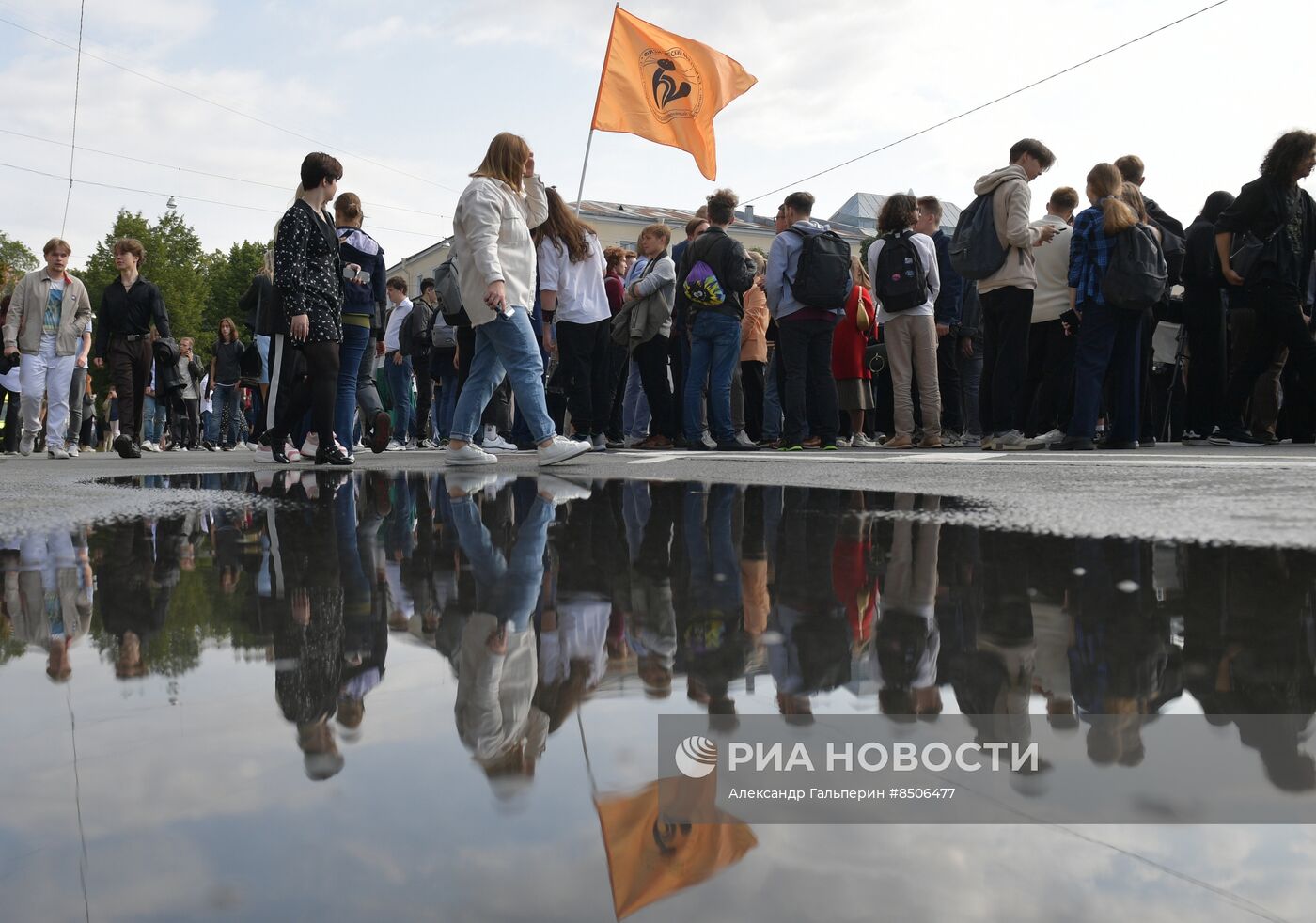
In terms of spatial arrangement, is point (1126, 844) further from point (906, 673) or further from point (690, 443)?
point (690, 443)

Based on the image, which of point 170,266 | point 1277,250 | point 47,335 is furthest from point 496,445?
point 170,266

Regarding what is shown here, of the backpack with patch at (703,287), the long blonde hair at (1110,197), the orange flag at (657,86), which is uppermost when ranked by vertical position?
the orange flag at (657,86)

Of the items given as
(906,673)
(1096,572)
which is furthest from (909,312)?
(906,673)

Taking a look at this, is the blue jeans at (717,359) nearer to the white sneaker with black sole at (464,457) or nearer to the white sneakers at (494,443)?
the white sneakers at (494,443)

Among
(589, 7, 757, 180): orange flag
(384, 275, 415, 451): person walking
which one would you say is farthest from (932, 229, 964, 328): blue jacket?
(384, 275, 415, 451): person walking

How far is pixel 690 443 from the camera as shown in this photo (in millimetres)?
11195

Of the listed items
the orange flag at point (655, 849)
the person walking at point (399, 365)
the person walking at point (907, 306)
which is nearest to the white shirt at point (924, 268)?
the person walking at point (907, 306)

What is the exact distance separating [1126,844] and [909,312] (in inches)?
369

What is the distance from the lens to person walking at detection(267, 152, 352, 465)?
7406mm

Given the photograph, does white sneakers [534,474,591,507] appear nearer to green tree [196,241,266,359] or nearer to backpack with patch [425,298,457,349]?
backpack with patch [425,298,457,349]

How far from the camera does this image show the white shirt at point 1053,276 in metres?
8.88

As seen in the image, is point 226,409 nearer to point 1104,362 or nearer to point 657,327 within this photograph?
point 657,327

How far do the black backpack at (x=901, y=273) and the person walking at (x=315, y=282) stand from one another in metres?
4.51

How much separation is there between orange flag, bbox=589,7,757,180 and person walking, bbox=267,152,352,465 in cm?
626
